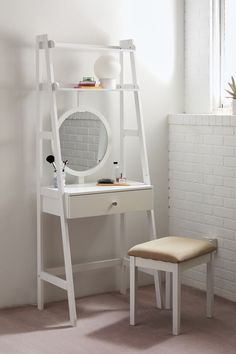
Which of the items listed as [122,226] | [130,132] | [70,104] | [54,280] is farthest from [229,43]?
[54,280]

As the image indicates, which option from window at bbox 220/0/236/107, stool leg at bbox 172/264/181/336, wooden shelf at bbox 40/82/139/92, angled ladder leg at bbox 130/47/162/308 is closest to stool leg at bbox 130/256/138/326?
stool leg at bbox 172/264/181/336

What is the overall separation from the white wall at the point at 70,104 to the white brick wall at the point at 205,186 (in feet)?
0.40

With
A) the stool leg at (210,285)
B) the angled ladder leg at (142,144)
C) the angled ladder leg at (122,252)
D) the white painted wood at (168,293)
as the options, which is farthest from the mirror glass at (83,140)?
the stool leg at (210,285)

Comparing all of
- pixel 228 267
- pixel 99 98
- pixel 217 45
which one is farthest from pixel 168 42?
pixel 228 267

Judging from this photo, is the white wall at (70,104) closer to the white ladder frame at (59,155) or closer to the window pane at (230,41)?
the white ladder frame at (59,155)

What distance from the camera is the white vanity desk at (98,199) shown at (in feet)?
13.7

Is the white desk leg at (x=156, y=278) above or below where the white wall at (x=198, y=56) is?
below

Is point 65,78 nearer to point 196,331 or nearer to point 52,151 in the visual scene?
point 52,151

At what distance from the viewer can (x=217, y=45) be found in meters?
4.98

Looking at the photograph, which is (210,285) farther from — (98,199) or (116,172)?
(116,172)

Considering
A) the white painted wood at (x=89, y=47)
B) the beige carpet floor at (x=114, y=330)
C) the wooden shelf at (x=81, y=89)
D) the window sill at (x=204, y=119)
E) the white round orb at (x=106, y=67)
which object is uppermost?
the white painted wood at (x=89, y=47)

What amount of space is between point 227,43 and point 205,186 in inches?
41.0

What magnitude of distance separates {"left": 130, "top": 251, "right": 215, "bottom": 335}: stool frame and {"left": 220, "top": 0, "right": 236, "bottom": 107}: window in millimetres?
1331

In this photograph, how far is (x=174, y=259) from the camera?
12.9ft
